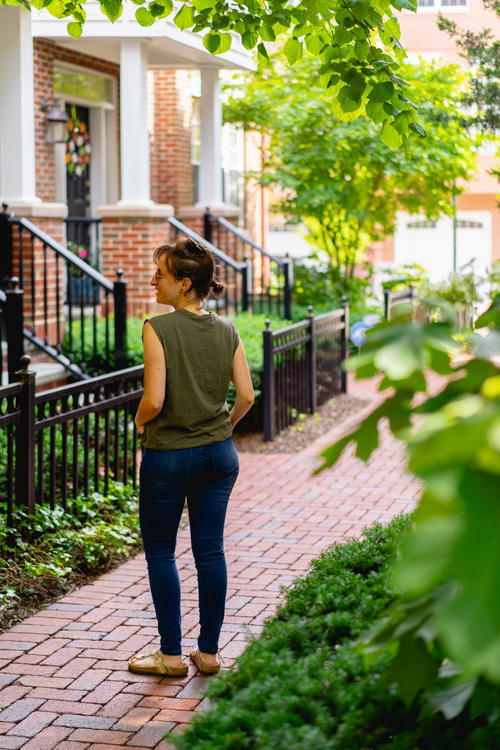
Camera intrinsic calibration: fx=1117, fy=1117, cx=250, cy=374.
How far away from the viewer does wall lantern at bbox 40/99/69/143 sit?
Answer: 13.4 m

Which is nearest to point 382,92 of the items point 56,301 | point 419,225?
point 56,301

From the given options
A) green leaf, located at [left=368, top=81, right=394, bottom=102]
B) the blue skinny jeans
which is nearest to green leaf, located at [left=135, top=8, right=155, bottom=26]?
green leaf, located at [left=368, top=81, right=394, bottom=102]

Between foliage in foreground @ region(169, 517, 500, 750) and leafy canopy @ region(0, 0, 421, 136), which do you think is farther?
leafy canopy @ region(0, 0, 421, 136)

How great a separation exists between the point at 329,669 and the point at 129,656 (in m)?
2.01

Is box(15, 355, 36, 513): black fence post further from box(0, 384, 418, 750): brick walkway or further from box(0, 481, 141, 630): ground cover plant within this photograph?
box(0, 384, 418, 750): brick walkway

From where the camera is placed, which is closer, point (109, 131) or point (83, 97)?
point (83, 97)

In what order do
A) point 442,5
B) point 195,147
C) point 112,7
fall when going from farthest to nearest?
point 442,5 → point 195,147 → point 112,7

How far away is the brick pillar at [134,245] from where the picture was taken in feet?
43.0

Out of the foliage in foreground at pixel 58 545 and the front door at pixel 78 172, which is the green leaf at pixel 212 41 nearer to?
the foliage in foreground at pixel 58 545

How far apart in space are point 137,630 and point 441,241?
37378 mm

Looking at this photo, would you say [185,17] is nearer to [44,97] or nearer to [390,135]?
[390,135]

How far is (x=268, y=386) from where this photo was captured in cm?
1041

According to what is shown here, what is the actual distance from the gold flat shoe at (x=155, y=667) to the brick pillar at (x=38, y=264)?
6192 millimetres

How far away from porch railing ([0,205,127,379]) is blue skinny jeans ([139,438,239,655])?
5786 mm
